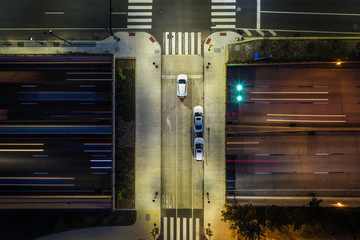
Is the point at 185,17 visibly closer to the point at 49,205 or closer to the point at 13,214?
the point at 49,205

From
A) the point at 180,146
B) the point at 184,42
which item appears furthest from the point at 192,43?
the point at 180,146

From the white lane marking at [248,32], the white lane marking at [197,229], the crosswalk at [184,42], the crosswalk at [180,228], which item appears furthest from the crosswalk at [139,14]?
the white lane marking at [197,229]

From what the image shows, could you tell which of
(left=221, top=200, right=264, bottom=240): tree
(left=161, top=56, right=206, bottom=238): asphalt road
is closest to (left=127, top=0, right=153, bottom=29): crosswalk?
(left=161, top=56, right=206, bottom=238): asphalt road

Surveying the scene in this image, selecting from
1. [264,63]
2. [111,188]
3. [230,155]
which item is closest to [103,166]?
[111,188]

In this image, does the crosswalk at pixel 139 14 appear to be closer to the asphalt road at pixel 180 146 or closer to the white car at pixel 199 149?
the asphalt road at pixel 180 146

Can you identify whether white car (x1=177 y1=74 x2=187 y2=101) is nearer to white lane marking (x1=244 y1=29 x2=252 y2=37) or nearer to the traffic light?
the traffic light

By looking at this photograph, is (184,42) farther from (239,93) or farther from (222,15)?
(239,93)

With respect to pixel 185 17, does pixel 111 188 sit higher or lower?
lower
